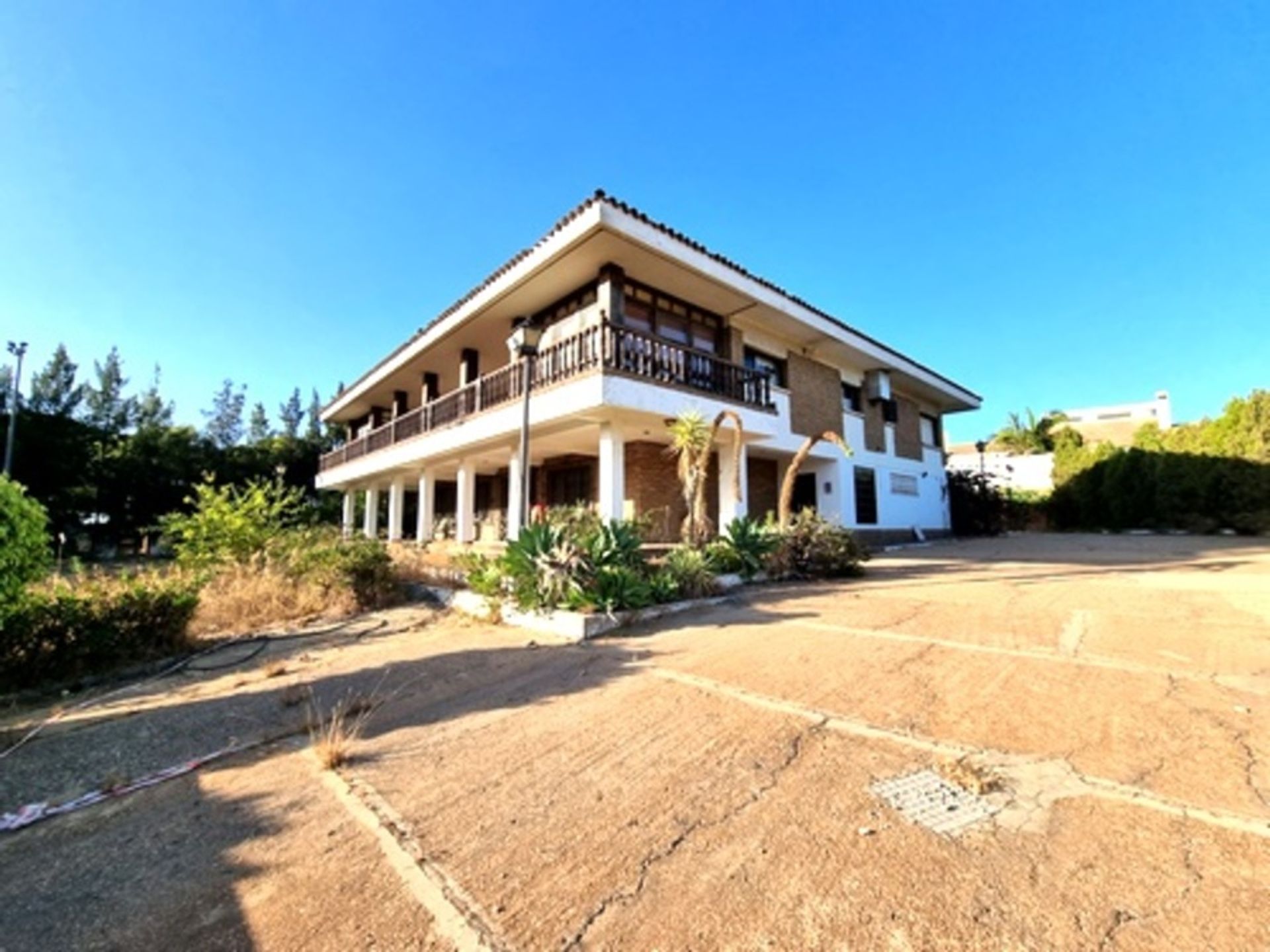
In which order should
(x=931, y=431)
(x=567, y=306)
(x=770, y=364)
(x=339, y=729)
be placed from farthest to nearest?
(x=931, y=431) → (x=770, y=364) → (x=567, y=306) → (x=339, y=729)

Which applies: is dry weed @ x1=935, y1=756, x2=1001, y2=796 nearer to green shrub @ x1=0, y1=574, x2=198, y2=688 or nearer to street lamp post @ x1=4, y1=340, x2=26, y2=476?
green shrub @ x1=0, y1=574, x2=198, y2=688

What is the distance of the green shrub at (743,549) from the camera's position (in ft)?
28.0

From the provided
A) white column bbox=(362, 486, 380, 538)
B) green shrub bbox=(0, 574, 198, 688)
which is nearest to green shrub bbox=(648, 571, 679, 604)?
green shrub bbox=(0, 574, 198, 688)

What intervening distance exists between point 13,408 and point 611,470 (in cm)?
2527

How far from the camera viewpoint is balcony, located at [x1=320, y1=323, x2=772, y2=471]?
9.18 m

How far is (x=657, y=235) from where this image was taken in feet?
30.8

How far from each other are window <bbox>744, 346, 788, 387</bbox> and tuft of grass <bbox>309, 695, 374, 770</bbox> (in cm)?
1153

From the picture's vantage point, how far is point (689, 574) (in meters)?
7.38

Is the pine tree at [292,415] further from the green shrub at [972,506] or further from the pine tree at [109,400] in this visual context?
the green shrub at [972,506]

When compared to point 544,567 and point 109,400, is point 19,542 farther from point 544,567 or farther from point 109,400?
point 109,400

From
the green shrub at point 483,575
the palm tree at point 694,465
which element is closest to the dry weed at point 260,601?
the green shrub at point 483,575

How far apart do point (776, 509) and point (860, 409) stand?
4720 millimetres

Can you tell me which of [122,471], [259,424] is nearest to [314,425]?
[259,424]

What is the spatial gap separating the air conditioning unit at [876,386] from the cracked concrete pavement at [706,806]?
1299cm
